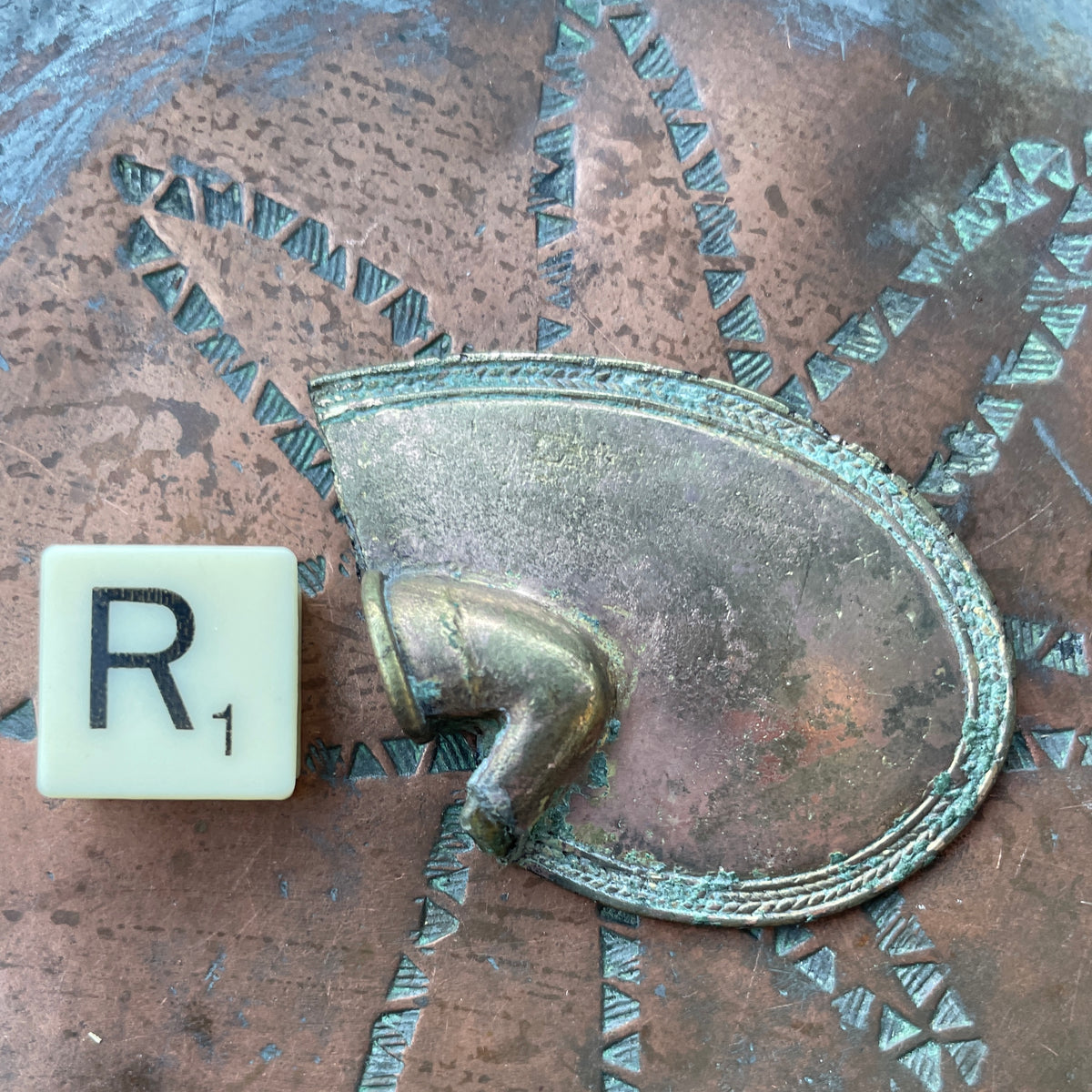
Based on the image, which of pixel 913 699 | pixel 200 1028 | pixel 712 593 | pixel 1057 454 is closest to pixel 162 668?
pixel 200 1028

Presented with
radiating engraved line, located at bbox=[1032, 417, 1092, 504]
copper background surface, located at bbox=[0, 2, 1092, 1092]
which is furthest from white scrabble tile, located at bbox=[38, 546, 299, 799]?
radiating engraved line, located at bbox=[1032, 417, 1092, 504]

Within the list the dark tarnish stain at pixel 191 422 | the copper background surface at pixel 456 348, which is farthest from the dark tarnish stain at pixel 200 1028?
the dark tarnish stain at pixel 191 422

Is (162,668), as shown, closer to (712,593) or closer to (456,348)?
(456,348)

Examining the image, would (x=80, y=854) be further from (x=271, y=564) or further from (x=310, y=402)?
(x=310, y=402)

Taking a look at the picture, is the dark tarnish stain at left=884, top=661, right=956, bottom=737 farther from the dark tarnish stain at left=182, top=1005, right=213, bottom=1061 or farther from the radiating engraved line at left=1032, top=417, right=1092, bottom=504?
the dark tarnish stain at left=182, top=1005, right=213, bottom=1061

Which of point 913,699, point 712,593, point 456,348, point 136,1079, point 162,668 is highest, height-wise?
point 456,348

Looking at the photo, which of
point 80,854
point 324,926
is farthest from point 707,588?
point 80,854

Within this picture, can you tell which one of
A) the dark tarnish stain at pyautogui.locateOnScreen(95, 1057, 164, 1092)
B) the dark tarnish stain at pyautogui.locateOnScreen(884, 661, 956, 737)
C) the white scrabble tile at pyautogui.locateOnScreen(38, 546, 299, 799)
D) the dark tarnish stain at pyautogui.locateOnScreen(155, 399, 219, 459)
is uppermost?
the dark tarnish stain at pyautogui.locateOnScreen(155, 399, 219, 459)
